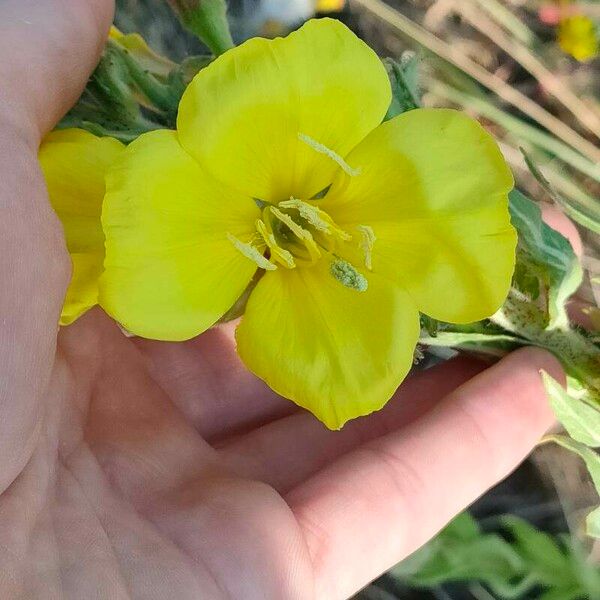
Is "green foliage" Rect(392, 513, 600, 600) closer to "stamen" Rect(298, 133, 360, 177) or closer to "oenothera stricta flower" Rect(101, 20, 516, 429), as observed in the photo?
"oenothera stricta flower" Rect(101, 20, 516, 429)

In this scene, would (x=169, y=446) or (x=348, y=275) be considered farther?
(x=169, y=446)

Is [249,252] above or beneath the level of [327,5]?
above

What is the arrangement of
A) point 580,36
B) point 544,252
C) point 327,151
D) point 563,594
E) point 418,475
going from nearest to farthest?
1. point 327,151
2. point 544,252
3. point 418,475
4. point 563,594
5. point 580,36

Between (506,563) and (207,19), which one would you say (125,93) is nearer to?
(207,19)

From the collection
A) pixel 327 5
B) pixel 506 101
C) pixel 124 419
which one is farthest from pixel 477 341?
pixel 327 5

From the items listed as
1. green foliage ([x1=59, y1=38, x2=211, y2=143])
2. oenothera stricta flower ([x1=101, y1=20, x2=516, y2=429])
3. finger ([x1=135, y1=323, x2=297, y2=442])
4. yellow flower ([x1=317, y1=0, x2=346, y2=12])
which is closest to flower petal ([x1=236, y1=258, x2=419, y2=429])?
oenothera stricta flower ([x1=101, y1=20, x2=516, y2=429])

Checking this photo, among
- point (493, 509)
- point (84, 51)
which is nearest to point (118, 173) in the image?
point (84, 51)
